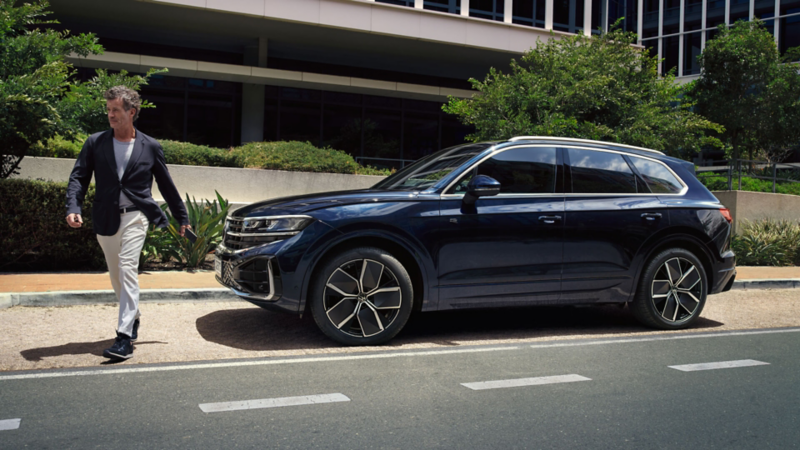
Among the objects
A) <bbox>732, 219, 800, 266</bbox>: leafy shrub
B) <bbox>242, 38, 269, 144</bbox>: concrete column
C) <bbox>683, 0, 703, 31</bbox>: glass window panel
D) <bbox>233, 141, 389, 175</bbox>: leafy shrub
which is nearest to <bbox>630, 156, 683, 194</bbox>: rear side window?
<bbox>732, 219, 800, 266</bbox>: leafy shrub

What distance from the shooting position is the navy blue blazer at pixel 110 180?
508 centimetres

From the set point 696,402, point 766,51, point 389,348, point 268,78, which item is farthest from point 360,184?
point 766,51

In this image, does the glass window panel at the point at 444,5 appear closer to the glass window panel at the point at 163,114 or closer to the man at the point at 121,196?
the glass window panel at the point at 163,114

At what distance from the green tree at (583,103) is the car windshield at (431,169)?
5.75m

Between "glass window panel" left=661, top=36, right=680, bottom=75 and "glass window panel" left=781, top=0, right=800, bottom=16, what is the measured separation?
6394 mm

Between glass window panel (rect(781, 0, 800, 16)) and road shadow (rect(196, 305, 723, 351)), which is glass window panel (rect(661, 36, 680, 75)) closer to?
glass window panel (rect(781, 0, 800, 16))

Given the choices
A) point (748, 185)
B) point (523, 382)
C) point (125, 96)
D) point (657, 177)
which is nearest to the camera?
point (523, 382)

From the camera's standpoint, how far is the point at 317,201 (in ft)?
18.6

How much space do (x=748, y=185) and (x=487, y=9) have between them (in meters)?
10.4

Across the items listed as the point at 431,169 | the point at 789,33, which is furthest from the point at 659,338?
the point at 789,33

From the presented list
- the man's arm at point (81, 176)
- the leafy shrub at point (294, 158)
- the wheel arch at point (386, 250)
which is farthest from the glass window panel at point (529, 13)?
the man's arm at point (81, 176)

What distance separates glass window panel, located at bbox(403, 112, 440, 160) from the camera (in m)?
25.5

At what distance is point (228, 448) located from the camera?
345 centimetres

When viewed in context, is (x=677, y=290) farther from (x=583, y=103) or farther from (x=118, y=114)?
(x=583, y=103)
